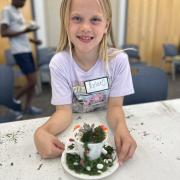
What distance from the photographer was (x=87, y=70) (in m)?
1.04

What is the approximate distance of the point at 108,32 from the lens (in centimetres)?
102

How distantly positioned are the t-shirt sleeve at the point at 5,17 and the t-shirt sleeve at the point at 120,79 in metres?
1.55

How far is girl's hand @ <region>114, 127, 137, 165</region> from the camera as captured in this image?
0.71 meters

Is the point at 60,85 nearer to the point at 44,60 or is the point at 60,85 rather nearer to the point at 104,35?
the point at 104,35

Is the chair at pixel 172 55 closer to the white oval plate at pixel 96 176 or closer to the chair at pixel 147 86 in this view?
the chair at pixel 147 86

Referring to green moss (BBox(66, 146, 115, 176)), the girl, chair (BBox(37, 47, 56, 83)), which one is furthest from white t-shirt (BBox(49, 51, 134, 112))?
chair (BBox(37, 47, 56, 83))

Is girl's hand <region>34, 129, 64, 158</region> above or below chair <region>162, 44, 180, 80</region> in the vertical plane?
above

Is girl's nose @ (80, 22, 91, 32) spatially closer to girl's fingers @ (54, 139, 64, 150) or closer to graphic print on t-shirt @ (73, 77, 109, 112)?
graphic print on t-shirt @ (73, 77, 109, 112)

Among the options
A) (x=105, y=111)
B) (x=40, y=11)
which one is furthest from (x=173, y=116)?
(x=40, y=11)

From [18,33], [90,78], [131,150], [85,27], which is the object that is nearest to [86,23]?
[85,27]

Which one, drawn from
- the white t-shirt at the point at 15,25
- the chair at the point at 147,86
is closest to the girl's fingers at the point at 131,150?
the chair at the point at 147,86

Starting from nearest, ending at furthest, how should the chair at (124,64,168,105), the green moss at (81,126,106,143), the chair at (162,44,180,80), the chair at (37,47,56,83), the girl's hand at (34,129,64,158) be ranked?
the green moss at (81,126,106,143), the girl's hand at (34,129,64,158), the chair at (124,64,168,105), the chair at (37,47,56,83), the chair at (162,44,180,80)

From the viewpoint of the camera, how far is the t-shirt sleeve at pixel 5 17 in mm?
2156

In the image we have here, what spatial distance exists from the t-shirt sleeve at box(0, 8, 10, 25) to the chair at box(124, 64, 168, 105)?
1480 millimetres
